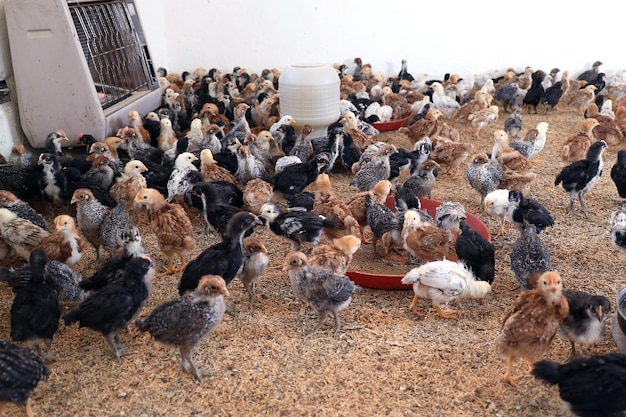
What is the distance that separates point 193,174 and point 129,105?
2497mm

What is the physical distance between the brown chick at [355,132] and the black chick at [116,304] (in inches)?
159

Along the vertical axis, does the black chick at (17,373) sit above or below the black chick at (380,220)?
above

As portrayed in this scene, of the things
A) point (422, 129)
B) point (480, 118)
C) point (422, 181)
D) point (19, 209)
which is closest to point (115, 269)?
point (19, 209)

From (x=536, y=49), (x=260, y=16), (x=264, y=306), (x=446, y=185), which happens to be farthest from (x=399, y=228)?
(x=536, y=49)

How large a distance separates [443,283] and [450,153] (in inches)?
121

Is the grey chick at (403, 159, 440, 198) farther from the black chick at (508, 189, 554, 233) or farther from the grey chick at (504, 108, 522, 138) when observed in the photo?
the grey chick at (504, 108, 522, 138)

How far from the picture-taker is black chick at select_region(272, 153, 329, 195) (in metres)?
5.39

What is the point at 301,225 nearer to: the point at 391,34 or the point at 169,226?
the point at 169,226

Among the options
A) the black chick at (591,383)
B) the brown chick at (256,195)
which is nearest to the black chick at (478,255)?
A: the black chick at (591,383)

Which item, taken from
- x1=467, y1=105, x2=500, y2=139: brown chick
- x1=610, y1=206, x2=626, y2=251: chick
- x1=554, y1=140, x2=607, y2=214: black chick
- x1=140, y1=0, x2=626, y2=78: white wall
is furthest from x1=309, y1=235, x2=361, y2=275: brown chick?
x1=140, y1=0, x2=626, y2=78: white wall

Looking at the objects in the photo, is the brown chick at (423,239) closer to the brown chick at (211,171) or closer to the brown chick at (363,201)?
the brown chick at (363,201)

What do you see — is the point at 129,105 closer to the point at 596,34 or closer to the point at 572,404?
the point at 572,404

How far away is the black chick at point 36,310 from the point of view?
3072mm

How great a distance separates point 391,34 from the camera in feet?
35.3
